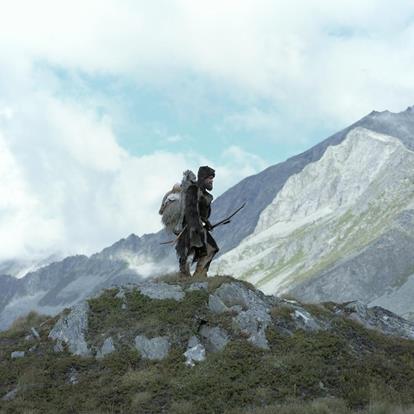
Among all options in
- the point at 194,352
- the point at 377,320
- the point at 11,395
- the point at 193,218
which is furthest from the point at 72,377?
the point at 377,320

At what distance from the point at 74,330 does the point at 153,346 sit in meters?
3.24

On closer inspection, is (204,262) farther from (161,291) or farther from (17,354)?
(17,354)

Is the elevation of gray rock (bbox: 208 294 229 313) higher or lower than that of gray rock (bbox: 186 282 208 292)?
lower

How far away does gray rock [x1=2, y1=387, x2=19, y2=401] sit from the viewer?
715 inches

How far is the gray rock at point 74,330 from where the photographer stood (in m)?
20.7

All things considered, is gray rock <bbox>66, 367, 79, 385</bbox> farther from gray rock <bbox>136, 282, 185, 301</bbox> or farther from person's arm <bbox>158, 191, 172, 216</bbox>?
person's arm <bbox>158, 191, 172, 216</bbox>

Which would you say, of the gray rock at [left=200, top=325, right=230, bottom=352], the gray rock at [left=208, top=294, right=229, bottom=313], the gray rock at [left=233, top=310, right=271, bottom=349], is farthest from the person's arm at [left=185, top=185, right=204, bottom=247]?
the gray rock at [left=200, top=325, right=230, bottom=352]

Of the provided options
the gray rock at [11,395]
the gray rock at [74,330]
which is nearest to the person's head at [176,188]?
the gray rock at [74,330]

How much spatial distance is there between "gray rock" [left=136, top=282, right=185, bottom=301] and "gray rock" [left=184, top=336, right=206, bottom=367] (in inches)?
111

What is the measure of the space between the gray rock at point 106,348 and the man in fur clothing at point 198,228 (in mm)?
5532

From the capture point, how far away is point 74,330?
21.4 meters

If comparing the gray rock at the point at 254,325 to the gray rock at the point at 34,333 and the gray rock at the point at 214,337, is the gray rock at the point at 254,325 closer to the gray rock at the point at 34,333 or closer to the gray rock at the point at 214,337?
the gray rock at the point at 214,337

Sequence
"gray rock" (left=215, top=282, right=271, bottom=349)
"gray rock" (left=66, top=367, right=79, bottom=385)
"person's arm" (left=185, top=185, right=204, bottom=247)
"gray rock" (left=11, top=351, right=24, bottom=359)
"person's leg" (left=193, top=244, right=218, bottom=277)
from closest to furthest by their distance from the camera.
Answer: "gray rock" (left=66, top=367, right=79, bottom=385)
"gray rock" (left=215, top=282, right=271, bottom=349)
"gray rock" (left=11, top=351, right=24, bottom=359)
"person's arm" (left=185, top=185, right=204, bottom=247)
"person's leg" (left=193, top=244, right=218, bottom=277)

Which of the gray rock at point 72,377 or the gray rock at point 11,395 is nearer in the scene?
the gray rock at point 11,395
